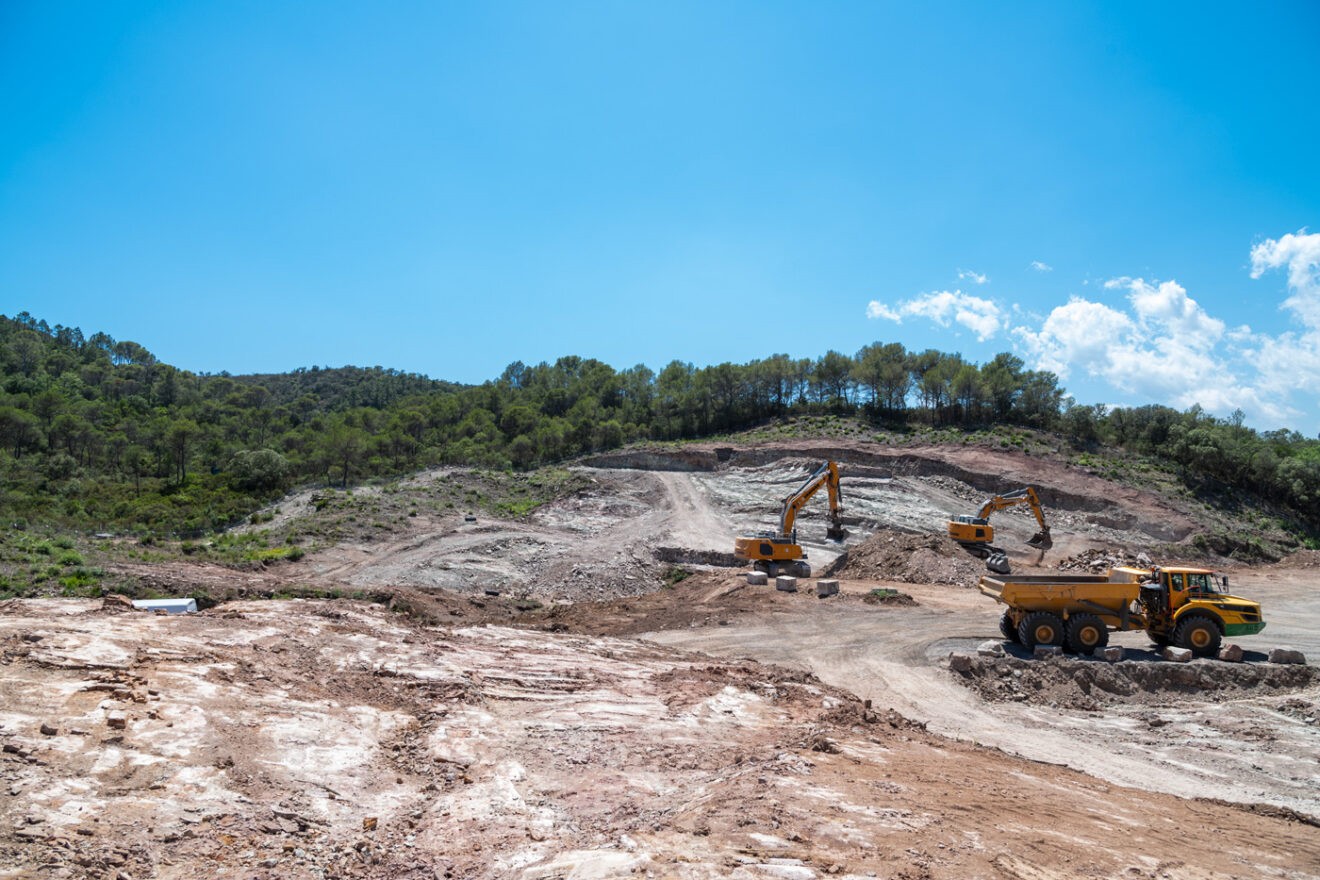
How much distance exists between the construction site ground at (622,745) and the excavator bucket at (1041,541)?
14.2 m

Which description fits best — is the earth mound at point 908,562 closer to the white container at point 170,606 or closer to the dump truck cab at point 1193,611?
the dump truck cab at point 1193,611

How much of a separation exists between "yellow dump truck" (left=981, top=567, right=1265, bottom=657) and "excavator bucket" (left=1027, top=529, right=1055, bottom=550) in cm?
2092

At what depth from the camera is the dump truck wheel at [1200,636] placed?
16.9m

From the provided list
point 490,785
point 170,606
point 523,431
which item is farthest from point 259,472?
point 490,785

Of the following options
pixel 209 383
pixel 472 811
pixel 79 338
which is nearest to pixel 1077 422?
pixel 472 811

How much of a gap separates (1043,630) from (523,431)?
6684cm

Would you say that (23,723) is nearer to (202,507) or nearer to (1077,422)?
(202,507)

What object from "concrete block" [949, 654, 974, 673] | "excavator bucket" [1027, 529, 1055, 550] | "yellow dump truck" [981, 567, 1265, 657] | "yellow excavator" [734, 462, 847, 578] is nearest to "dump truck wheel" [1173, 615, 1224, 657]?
"yellow dump truck" [981, 567, 1265, 657]

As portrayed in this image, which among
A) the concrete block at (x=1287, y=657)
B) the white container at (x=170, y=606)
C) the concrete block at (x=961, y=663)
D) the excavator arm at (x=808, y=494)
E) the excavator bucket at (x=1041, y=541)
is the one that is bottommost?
the concrete block at (x=961, y=663)

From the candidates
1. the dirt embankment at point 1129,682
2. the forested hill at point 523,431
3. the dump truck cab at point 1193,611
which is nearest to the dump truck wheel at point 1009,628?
the dirt embankment at point 1129,682

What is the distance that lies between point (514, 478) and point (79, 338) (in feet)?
520

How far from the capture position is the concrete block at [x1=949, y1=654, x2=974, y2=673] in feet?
53.0

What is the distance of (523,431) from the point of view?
79.2 m

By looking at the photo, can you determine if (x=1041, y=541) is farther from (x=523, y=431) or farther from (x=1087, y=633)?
(x=523, y=431)
